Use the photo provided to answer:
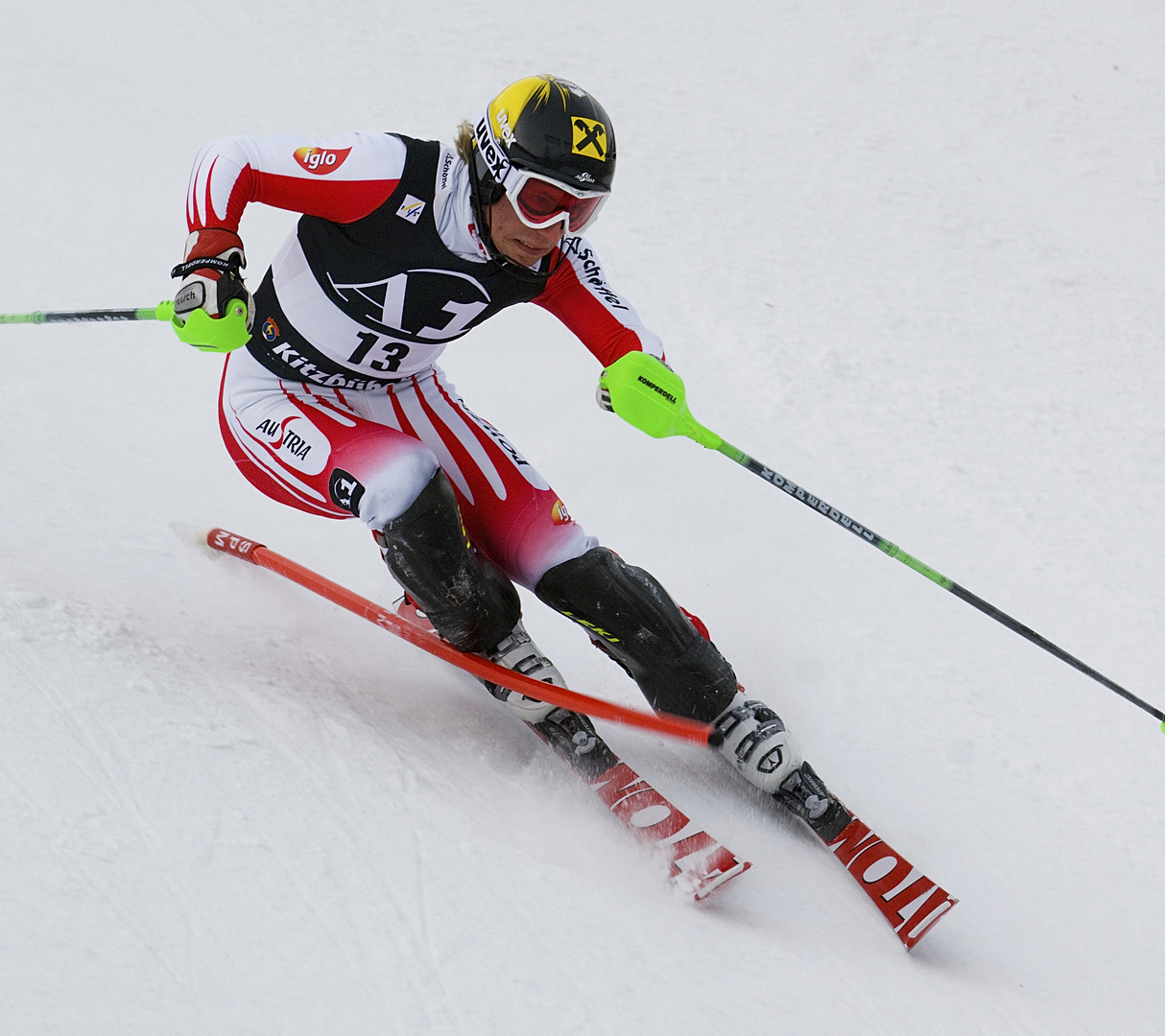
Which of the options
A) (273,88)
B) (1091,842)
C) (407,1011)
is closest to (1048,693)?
(1091,842)

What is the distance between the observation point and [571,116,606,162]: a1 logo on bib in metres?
2.56

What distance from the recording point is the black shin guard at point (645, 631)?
9.45 feet

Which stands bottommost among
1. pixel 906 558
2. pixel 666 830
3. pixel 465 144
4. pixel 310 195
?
pixel 666 830

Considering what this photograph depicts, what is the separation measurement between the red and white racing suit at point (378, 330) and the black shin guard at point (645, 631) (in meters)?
0.09

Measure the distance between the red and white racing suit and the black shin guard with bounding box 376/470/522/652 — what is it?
0.05 m

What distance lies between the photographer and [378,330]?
2846mm

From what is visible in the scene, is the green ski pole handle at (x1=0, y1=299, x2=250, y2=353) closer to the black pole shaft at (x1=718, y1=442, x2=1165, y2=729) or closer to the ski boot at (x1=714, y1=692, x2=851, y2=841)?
the black pole shaft at (x1=718, y1=442, x2=1165, y2=729)

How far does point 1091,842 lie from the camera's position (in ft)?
10.2

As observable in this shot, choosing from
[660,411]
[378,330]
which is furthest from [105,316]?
[660,411]

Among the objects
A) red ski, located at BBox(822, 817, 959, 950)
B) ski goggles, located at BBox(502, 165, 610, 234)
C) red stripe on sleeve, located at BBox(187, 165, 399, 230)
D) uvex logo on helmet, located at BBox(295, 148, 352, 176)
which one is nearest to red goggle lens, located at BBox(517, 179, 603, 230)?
ski goggles, located at BBox(502, 165, 610, 234)

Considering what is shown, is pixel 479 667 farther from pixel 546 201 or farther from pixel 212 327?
pixel 546 201

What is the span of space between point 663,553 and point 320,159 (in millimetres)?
2178

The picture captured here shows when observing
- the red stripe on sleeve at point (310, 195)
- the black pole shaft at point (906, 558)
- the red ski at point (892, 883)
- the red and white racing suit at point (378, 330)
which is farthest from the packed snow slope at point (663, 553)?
the red stripe on sleeve at point (310, 195)

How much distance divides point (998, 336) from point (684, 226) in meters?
1.84
